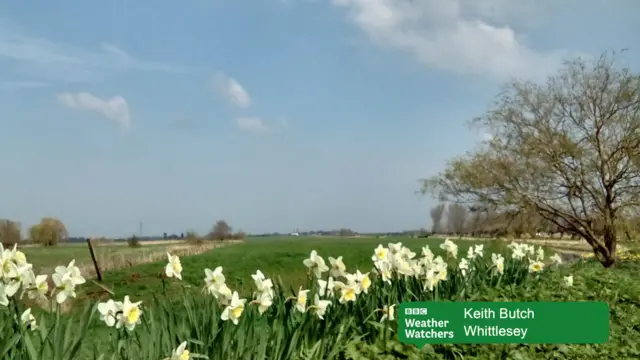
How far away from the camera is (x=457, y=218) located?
19062 millimetres

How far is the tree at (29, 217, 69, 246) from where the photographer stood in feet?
143

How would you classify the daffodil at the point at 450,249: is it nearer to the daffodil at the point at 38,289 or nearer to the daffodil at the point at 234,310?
the daffodil at the point at 234,310

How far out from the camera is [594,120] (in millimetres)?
14984

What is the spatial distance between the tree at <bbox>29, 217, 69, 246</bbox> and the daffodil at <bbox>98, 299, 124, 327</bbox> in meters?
44.7

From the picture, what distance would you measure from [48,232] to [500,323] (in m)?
45.0

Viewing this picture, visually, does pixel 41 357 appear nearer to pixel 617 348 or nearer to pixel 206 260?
pixel 617 348

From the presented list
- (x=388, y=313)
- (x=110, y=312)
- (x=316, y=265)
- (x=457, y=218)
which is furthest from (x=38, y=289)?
(x=457, y=218)

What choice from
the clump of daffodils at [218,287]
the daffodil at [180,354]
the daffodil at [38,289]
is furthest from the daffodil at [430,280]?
the daffodil at [38,289]

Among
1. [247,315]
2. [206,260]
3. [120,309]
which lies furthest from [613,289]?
[206,260]

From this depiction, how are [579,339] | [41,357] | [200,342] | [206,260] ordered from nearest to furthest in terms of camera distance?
[41,357], [200,342], [579,339], [206,260]

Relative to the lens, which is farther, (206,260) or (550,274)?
(206,260)

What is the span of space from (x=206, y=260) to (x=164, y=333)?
19.9 metres

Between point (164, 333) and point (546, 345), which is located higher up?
point (164, 333)

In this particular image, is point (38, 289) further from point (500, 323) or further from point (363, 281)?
point (500, 323)
